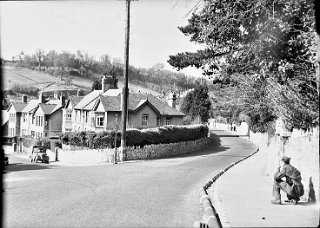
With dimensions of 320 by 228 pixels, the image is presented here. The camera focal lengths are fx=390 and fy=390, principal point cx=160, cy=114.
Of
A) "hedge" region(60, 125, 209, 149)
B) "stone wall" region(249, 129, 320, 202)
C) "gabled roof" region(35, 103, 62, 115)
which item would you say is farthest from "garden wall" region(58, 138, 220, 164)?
"stone wall" region(249, 129, 320, 202)

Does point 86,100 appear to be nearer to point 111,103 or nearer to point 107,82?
point 107,82

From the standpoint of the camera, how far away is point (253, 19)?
714 cm

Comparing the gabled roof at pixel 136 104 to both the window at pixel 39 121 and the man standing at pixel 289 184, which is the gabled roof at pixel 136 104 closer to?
the window at pixel 39 121

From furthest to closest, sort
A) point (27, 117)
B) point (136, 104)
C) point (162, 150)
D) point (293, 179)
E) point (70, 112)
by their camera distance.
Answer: point (27, 117), point (70, 112), point (136, 104), point (162, 150), point (293, 179)

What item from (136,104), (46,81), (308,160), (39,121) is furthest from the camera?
(46,81)

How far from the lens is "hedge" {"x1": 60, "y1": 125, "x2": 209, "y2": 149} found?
97.9 ft

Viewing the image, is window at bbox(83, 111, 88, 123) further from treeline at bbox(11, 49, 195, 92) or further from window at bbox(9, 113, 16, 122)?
window at bbox(9, 113, 16, 122)

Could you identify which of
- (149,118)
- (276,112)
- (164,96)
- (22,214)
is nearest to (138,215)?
(22,214)

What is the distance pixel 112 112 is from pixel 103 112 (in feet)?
2.99

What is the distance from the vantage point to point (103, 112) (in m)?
39.7

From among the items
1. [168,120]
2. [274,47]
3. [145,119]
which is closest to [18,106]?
[168,120]

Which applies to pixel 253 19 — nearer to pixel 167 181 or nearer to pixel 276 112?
pixel 276 112

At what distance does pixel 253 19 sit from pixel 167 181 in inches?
388

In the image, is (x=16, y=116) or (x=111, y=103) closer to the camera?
(x=111, y=103)
